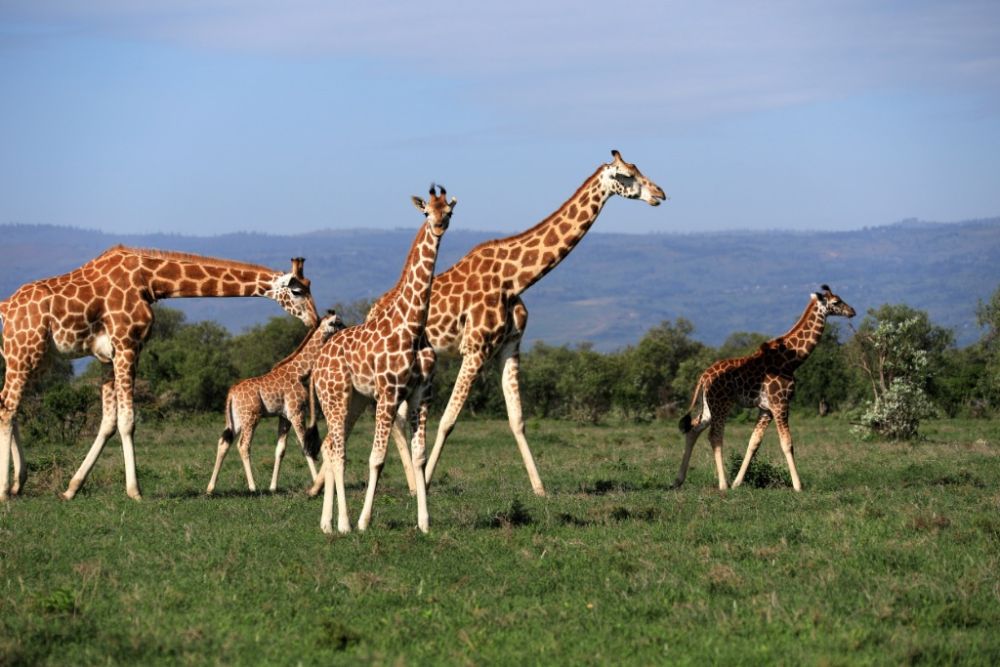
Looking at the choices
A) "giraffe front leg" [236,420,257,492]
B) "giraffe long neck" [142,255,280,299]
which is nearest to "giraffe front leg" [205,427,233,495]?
"giraffe front leg" [236,420,257,492]

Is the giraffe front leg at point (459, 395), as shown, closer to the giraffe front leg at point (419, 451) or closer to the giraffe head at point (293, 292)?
the giraffe front leg at point (419, 451)

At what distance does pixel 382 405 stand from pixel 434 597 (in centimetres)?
253

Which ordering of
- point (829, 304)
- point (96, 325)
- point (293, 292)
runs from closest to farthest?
point (96, 325)
point (293, 292)
point (829, 304)

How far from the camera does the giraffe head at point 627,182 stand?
48.8 ft

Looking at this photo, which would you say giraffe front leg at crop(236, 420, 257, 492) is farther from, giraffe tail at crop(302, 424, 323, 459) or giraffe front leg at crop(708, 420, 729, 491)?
giraffe front leg at crop(708, 420, 729, 491)

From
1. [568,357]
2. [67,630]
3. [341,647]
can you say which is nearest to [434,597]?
[341,647]

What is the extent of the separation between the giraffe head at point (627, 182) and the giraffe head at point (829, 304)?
360 centimetres

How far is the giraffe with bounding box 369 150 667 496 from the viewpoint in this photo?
1449 cm

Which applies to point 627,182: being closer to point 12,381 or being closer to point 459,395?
→ point 459,395

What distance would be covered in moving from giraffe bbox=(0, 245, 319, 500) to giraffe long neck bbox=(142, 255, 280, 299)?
12 millimetres

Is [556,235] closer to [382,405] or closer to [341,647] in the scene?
[382,405]

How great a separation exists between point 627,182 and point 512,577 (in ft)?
20.7

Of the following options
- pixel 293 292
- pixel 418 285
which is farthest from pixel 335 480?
pixel 293 292

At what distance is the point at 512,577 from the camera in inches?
395
